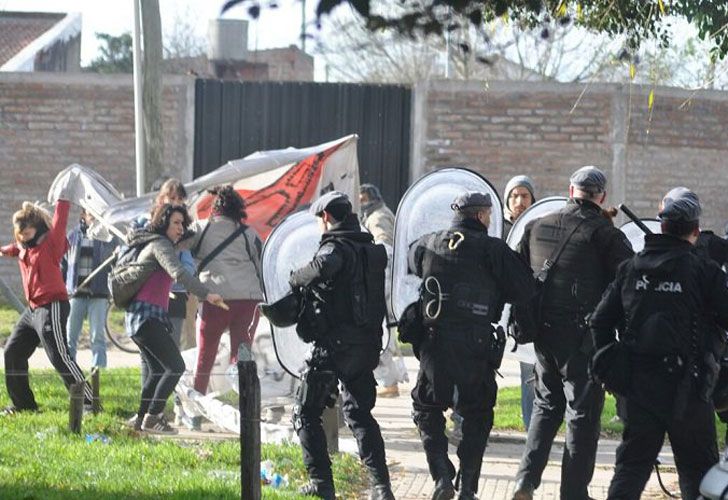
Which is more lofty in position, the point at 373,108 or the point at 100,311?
the point at 373,108

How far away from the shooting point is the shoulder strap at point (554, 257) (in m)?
8.36

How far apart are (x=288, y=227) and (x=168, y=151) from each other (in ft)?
37.2

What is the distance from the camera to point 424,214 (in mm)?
9953

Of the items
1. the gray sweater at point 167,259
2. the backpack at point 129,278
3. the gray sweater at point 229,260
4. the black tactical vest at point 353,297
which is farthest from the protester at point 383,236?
the black tactical vest at point 353,297

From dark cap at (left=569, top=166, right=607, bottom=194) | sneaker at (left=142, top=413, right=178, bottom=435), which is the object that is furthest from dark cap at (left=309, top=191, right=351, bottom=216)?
sneaker at (left=142, top=413, right=178, bottom=435)

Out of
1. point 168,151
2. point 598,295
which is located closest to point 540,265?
point 598,295

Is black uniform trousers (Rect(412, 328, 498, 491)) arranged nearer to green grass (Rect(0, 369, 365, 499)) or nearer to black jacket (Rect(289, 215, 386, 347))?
black jacket (Rect(289, 215, 386, 347))

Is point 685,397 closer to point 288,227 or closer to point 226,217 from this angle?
point 288,227

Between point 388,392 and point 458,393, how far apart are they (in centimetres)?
491

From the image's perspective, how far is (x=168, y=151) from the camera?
21266 millimetres

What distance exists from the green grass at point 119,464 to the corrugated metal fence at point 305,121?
10.1 metres

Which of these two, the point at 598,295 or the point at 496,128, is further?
the point at 496,128

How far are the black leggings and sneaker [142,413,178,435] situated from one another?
0.12 feet

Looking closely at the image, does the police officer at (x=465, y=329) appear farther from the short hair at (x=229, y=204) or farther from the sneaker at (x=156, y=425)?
the short hair at (x=229, y=204)
